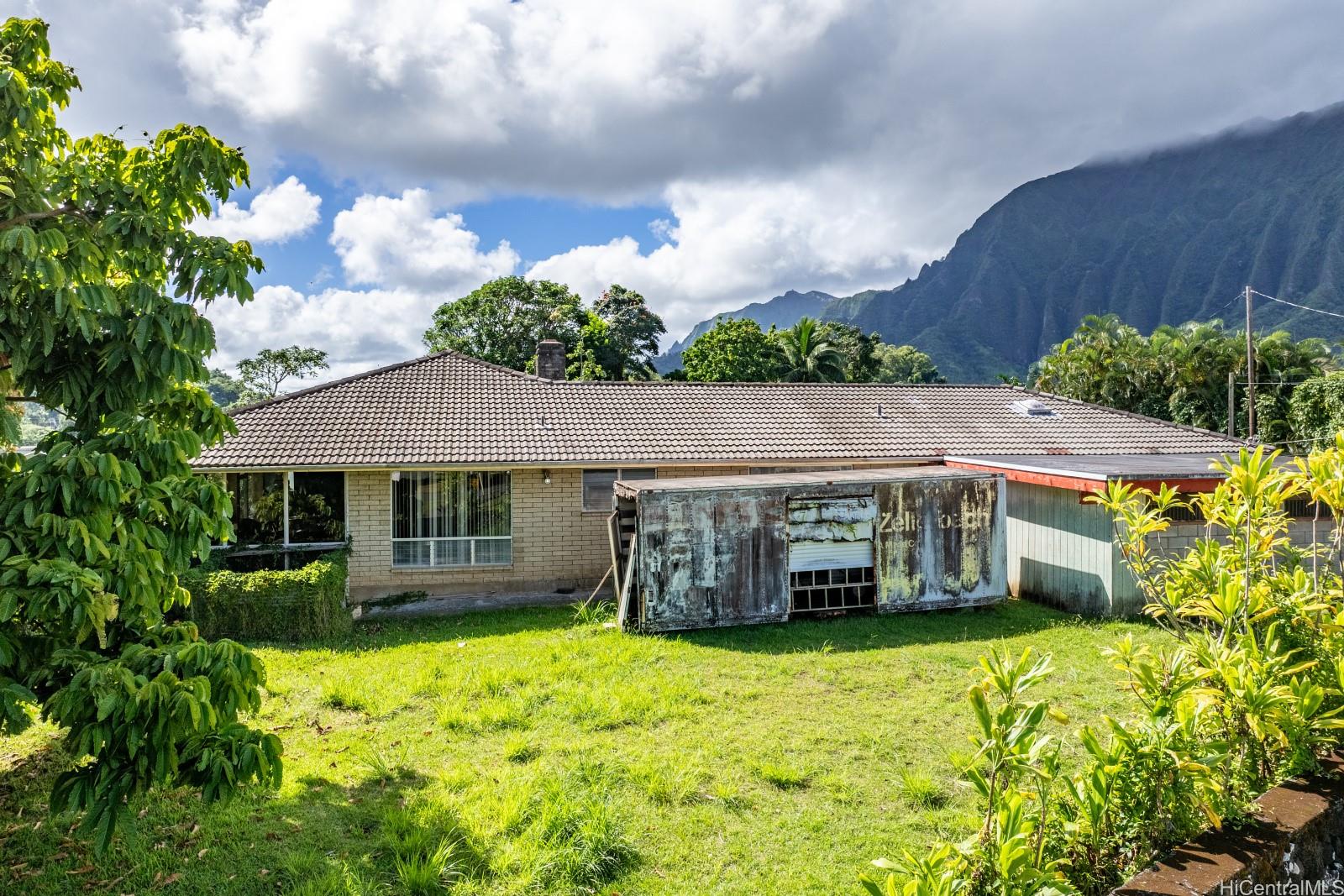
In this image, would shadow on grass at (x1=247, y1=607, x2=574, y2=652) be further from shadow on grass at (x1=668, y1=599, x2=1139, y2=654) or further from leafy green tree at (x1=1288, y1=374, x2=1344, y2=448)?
leafy green tree at (x1=1288, y1=374, x2=1344, y2=448)

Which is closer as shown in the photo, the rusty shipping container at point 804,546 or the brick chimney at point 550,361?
the rusty shipping container at point 804,546

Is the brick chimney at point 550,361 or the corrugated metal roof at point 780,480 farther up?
the brick chimney at point 550,361

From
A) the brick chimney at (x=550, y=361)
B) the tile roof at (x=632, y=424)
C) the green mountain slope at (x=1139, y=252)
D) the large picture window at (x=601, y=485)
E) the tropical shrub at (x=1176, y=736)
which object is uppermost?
the green mountain slope at (x=1139, y=252)

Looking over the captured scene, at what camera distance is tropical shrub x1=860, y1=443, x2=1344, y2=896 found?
8.23 ft

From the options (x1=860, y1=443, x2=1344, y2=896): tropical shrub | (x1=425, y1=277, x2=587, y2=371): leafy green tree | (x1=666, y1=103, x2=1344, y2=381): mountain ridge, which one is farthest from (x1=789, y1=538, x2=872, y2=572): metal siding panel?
(x1=666, y1=103, x2=1344, y2=381): mountain ridge

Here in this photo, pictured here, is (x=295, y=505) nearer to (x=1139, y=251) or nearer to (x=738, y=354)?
(x=738, y=354)

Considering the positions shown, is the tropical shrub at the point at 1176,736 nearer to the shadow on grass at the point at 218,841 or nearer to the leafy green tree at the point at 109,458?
the leafy green tree at the point at 109,458

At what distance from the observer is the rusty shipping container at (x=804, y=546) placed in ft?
37.2

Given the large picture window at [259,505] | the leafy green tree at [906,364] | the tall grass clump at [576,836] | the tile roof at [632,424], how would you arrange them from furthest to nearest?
the leafy green tree at [906,364]
the tile roof at [632,424]
the large picture window at [259,505]
the tall grass clump at [576,836]

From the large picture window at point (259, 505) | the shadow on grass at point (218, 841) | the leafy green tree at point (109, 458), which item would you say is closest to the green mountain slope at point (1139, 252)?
the large picture window at point (259, 505)

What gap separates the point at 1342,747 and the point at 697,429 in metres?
12.9

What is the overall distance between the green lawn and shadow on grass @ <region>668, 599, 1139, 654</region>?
0.44ft

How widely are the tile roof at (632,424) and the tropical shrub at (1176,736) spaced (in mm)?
11054

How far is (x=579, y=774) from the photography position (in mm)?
6195
